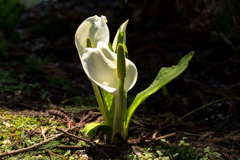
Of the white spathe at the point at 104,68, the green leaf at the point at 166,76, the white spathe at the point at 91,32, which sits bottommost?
the green leaf at the point at 166,76

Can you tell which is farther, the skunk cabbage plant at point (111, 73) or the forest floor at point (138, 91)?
the forest floor at point (138, 91)

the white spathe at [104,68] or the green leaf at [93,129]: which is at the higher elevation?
the white spathe at [104,68]

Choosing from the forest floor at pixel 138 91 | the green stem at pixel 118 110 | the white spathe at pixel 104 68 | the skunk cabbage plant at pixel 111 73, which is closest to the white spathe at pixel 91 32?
the skunk cabbage plant at pixel 111 73

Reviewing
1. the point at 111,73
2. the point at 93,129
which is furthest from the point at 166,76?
the point at 93,129

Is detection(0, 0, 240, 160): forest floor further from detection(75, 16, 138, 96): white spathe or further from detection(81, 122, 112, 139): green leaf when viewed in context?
detection(75, 16, 138, 96): white spathe

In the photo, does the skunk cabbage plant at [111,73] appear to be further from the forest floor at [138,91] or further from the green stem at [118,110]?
the forest floor at [138,91]

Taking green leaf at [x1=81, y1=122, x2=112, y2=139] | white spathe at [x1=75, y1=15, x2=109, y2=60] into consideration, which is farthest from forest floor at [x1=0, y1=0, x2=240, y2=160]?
white spathe at [x1=75, y1=15, x2=109, y2=60]

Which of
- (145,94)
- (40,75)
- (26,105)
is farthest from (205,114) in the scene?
(40,75)
